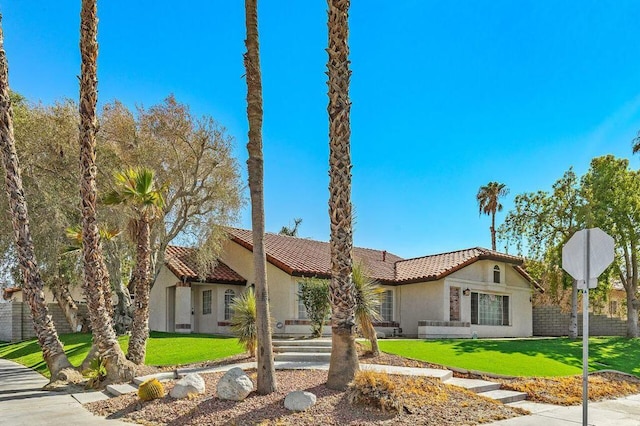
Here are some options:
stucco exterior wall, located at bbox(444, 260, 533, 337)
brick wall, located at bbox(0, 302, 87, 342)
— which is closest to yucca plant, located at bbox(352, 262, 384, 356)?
stucco exterior wall, located at bbox(444, 260, 533, 337)

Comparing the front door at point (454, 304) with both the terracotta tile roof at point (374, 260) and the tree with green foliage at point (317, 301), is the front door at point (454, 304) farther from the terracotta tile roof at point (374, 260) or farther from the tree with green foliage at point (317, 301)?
the tree with green foliage at point (317, 301)

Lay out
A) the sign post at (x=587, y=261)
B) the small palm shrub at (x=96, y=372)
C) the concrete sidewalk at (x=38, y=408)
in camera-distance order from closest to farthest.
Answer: the sign post at (x=587, y=261), the concrete sidewalk at (x=38, y=408), the small palm shrub at (x=96, y=372)

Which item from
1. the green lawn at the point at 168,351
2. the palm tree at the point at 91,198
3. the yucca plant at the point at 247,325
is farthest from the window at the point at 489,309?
the palm tree at the point at 91,198

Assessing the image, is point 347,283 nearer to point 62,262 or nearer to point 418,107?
point 418,107

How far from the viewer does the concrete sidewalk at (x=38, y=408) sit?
933cm

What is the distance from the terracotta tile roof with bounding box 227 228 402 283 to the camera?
74.9 ft

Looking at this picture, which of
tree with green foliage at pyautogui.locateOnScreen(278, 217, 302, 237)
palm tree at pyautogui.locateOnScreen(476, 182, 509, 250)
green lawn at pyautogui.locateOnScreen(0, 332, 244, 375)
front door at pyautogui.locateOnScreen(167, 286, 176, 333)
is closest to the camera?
green lawn at pyautogui.locateOnScreen(0, 332, 244, 375)

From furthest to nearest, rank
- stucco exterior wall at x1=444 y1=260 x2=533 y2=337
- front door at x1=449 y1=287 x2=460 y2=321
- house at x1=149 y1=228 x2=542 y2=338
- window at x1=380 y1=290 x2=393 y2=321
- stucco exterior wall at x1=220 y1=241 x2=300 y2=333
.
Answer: window at x1=380 y1=290 x2=393 y2=321
stucco exterior wall at x1=444 y1=260 x2=533 y2=337
front door at x1=449 y1=287 x2=460 y2=321
house at x1=149 y1=228 x2=542 y2=338
stucco exterior wall at x1=220 y1=241 x2=300 y2=333

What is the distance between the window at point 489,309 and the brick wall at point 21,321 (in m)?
22.3

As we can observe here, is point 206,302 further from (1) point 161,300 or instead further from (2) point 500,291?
(2) point 500,291

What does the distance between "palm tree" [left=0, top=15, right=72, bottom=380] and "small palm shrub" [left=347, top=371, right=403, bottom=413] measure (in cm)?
860

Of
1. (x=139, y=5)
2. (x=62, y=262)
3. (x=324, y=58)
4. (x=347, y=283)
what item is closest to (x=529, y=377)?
(x=347, y=283)

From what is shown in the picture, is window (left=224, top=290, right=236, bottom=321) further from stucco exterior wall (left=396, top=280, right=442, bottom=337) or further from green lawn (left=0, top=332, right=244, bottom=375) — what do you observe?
stucco exterior wall (left=396, top=280, right=442, bottom=337)

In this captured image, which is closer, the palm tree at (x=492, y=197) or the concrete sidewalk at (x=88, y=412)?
the concrete sidewalk at (x=88, y=412)
